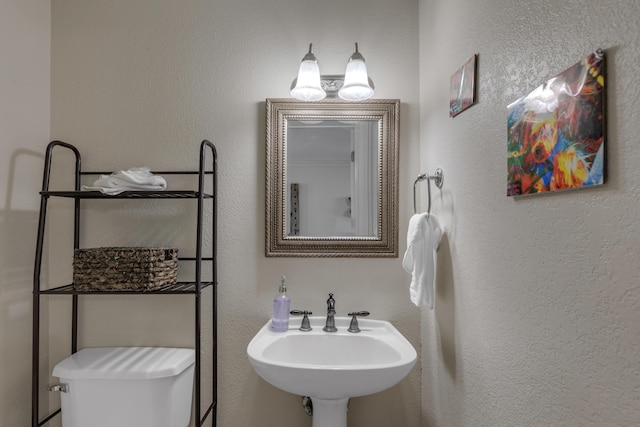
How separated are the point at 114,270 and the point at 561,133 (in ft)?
5.02

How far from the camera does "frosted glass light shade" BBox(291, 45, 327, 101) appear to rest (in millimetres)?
1572

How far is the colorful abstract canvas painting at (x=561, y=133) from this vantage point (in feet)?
2.24

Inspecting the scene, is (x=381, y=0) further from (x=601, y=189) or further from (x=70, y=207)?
(x=70, y=207)

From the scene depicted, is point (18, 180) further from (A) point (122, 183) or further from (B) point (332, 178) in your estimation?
(B) point (332, 178)

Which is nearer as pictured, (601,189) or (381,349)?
(601,189)

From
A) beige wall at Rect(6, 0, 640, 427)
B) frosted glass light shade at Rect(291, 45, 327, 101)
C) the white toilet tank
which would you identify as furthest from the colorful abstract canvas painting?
the white toilet tank

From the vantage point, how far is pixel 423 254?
1410 mm

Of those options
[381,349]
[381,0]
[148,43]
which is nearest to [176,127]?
[148,43]

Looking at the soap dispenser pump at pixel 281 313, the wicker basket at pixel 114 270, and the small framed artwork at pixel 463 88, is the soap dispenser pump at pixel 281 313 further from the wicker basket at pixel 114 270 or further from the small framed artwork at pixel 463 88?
the small framed artwork at pixel 463 88

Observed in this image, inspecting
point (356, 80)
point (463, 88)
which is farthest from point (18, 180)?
point (463, 88)

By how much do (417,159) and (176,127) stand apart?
45.3 inches

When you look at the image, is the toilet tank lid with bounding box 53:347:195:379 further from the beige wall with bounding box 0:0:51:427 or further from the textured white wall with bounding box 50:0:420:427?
the beige wall with bounding box 0:0:51:427

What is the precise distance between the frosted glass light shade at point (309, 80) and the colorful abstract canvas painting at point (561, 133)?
85cm

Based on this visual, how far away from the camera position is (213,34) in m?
1.74
